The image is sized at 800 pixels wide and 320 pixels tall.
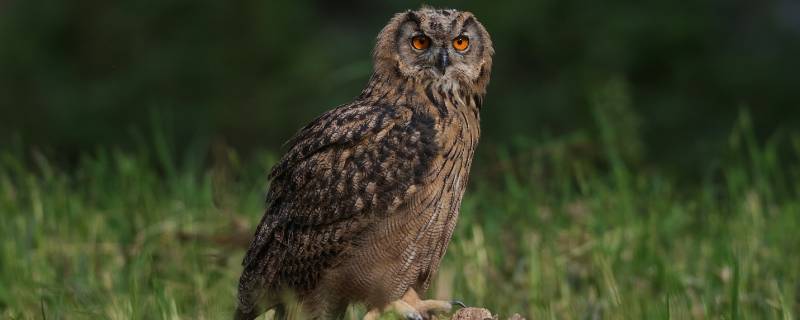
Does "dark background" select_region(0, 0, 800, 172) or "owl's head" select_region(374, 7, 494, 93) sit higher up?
"dark background" select_region(0, 0, 800, 172)

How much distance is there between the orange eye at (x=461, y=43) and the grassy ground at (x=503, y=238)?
807mm

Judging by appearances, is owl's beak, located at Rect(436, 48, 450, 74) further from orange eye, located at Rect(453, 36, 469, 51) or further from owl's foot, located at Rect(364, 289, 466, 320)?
owl's foot, located at Rect(364, 289, 466, 320)

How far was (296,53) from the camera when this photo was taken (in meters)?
10.4

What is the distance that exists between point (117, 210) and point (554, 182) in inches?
71.8

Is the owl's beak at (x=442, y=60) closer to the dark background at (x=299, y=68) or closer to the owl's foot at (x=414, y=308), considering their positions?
the owl's foot at (x=414, y=308)

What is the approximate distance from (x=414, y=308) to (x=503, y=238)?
4.21 ft

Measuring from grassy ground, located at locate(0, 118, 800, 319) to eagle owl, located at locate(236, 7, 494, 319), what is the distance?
0.27 meters

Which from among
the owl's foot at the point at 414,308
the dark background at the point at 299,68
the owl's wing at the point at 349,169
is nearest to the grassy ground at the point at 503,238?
the owl's foot at the point at 414,308

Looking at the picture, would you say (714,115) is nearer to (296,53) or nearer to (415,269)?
(296,53)

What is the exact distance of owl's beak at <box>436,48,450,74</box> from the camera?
4.22m

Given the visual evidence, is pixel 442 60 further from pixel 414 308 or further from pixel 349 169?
pixel 414 308

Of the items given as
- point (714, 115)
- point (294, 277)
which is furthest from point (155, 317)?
point (714, 115)

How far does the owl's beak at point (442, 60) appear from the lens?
13.8 feet

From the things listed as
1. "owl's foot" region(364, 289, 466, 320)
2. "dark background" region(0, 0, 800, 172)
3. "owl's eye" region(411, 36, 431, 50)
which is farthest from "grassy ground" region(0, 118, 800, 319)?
"dark background" region(0, 0, 800, 172)
